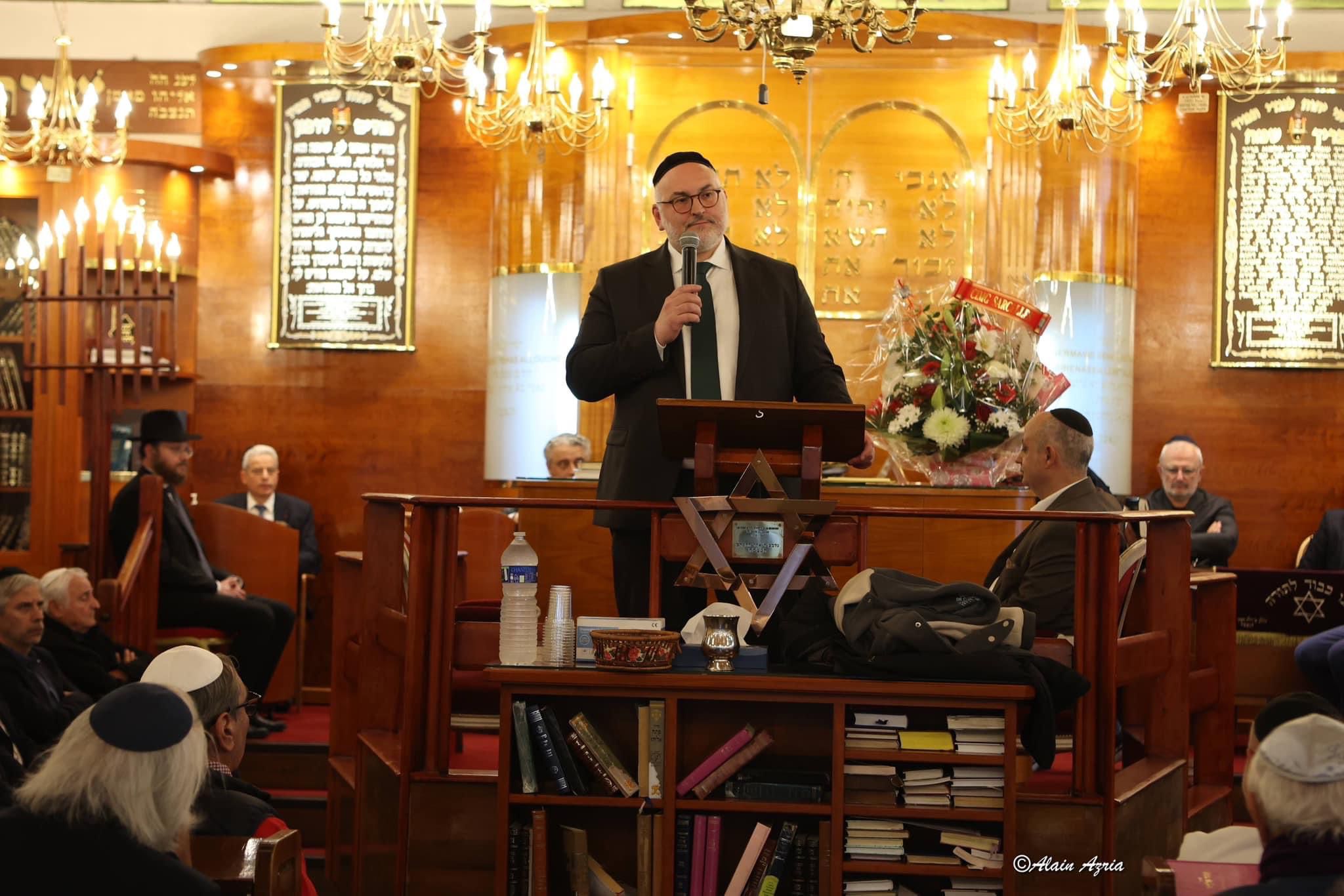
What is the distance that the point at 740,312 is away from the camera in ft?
13.2

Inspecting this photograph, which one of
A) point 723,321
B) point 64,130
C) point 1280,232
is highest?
point 64,130

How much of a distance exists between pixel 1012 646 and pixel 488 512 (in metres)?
3.52

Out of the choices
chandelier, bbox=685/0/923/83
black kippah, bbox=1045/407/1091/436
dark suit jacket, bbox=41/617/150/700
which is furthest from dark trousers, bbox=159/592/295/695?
black kippah, bbox=1045/407/1091/436

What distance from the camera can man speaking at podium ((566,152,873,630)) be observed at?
3.90 meters

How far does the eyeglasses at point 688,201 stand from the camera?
3.88m

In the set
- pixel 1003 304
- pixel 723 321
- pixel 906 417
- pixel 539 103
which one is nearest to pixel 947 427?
pixel 906 417

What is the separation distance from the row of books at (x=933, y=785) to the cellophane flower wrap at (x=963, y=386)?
187cm

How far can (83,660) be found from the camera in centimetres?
595

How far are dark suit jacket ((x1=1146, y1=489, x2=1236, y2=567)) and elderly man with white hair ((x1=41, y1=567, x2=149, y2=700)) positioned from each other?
476 centimetres

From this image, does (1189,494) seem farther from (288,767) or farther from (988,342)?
(288,767)

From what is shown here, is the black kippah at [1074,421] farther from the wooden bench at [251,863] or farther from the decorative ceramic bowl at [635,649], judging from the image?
the wooden bench at [251,863]

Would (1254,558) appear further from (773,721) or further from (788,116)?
(773,721)

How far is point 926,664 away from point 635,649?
26.8 inches

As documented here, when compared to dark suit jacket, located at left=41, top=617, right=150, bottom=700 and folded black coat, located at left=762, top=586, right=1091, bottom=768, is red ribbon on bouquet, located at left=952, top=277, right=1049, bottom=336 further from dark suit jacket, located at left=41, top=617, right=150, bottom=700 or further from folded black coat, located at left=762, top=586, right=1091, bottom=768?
dark suit jacket, located at left=41, top=617, right=150, bottom=700
